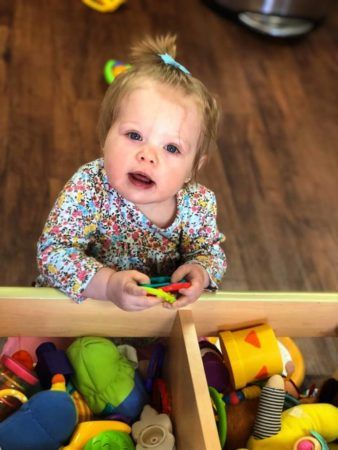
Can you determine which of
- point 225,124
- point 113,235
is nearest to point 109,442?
point 113,235

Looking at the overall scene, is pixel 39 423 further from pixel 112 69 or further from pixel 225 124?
pixel 112 69

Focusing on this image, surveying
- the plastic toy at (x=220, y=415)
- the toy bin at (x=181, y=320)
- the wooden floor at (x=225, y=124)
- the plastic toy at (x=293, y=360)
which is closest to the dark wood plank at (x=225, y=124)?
the wooden floor at (x=225, y=124)

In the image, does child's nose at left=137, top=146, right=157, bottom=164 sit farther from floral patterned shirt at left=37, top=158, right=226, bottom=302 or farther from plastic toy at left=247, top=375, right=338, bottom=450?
plastic toy at left=247, top=375, right=338, bottom=450

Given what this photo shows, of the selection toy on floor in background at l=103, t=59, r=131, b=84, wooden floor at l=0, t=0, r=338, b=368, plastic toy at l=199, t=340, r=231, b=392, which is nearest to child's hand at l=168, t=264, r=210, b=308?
plastic toy at l=199, t=340, r=231, b=392

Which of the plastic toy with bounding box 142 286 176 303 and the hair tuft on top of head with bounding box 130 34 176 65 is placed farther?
the hair tuft on top of head with bounding box 130 34 176 65

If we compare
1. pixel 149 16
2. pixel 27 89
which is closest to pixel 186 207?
pixel 27 89

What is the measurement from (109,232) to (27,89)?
44.0 inches

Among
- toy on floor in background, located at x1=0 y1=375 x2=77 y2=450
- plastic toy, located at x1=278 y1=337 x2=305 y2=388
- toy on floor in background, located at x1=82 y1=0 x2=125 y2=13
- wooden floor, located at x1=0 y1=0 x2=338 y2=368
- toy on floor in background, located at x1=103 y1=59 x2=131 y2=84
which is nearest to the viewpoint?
toy on floor in background, located at x1=0 y1=375 x2=77 y2=450

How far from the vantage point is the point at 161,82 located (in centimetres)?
89

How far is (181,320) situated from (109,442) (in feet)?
0.61

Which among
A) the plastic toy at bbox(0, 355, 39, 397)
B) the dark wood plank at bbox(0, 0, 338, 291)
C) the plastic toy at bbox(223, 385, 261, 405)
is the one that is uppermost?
the plastic toy at bbox(223, 385, 261, 405)

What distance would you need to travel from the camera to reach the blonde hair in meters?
0.90

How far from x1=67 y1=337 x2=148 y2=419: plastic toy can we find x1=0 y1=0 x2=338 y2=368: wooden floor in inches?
23.5

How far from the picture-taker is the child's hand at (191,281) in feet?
2.77
